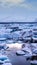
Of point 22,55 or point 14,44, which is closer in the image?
point 22,55

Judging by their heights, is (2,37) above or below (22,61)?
above

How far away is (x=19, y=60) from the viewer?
7.81 ft

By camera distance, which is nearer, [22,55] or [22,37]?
[22,55]

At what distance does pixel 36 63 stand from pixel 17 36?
5.20ft

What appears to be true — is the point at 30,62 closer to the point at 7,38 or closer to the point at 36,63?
the point at 36,63

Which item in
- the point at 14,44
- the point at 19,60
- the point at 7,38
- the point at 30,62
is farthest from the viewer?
the point at 7,38

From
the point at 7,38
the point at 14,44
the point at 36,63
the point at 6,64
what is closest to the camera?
the point at 6,64

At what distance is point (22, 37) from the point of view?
11.8ft

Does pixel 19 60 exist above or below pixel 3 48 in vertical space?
below

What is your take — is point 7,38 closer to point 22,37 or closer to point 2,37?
point 2,37

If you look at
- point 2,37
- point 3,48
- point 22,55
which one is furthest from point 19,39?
point 22,55

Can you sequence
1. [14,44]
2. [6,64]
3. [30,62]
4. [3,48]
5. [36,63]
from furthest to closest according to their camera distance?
1. [14,44]
2. [3,48]
3. [30,62]
4. [36,63]
5. [6,64]

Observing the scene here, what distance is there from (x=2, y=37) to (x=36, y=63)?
153 centimetres

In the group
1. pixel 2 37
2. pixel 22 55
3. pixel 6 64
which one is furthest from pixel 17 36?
pixel 6 64
